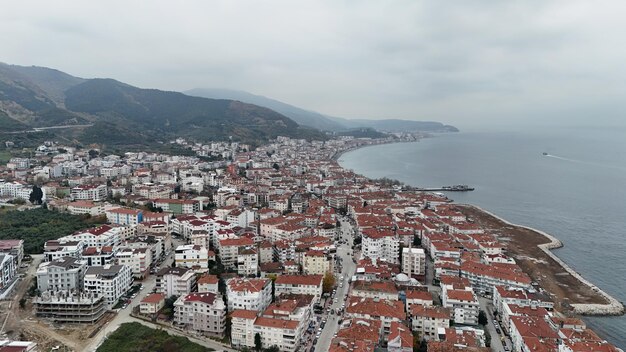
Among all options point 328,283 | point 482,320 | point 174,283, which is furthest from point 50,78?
point 482,320

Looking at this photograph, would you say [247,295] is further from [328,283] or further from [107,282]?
[107,282]

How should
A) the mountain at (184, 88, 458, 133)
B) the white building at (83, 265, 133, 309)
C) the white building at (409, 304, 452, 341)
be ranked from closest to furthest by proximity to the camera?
the white building at (409, 304, 452, 341) < the white building at (83, 265, 133, 309) < the mountain at (184, 88, 458, 133)

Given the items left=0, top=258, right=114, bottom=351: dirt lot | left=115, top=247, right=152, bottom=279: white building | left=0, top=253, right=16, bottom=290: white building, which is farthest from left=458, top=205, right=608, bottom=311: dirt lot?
left=0, top=253, right=16, bottom=290: white building

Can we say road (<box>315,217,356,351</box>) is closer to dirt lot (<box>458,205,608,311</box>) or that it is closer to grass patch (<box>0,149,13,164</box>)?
dirt lot (<box>458,205,608,311</box>)

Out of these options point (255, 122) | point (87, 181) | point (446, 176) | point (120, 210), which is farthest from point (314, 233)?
point (255, 122)

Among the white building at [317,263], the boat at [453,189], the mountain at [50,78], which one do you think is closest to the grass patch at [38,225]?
the white building at [317,263]

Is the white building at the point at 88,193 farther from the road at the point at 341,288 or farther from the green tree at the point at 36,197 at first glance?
the road at the point at 341,288

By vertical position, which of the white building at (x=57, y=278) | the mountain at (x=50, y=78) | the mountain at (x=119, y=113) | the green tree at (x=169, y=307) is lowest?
the green tree at (x=169, y=307)

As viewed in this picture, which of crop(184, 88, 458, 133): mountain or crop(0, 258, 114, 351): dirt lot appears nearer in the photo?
crop(0, 258, 114, 351): dirt lot

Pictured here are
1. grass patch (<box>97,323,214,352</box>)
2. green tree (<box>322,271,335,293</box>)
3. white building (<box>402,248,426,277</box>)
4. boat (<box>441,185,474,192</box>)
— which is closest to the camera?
grass patch (<box>97,323,214,352</box>)
